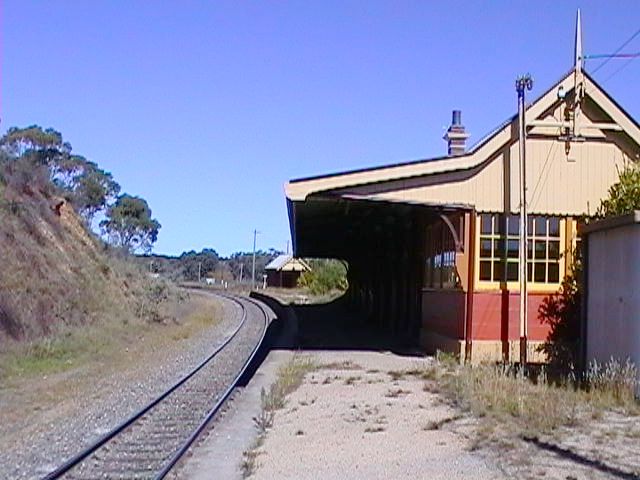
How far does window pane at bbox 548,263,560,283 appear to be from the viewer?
21672 mm

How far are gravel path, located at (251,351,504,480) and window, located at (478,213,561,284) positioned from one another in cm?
422

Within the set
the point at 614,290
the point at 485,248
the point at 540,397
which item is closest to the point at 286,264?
the point at 485,248

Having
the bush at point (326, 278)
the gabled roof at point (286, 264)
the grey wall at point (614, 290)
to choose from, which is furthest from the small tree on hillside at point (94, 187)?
the grey wall at point (614, 290)

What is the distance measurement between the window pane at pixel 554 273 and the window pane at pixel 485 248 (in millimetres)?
1367

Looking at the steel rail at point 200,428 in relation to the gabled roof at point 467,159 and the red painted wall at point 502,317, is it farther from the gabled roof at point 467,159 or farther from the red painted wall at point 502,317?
the red painted wall at point 502,317

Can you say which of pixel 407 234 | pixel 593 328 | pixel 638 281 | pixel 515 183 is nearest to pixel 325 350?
pixel 407 234

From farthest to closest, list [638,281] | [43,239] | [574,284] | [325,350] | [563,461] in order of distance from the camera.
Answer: [43,239]
[325,350]
[574,284]
[638,281]
[563,461]

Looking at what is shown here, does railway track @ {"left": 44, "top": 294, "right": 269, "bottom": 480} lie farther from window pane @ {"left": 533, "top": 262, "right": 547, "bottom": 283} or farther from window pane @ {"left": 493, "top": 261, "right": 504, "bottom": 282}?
window pane @ {"left": 533, "top": 262, "right": 547, "bottom": 283}

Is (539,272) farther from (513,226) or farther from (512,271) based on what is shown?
(513,226)

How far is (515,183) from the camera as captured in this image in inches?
856

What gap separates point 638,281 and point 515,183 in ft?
24.2

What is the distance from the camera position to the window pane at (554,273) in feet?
71.1

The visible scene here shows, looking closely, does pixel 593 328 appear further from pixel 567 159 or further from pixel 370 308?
pixel 370 308

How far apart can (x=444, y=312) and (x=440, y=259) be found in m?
1.48
